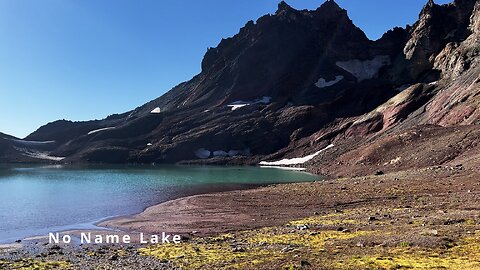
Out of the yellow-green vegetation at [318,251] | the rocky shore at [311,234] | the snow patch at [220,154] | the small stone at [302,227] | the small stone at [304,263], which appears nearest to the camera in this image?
the yellow-green vegetation at [318,251]

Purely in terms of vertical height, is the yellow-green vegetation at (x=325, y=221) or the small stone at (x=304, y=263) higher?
the small stone at (x=304, y=263)

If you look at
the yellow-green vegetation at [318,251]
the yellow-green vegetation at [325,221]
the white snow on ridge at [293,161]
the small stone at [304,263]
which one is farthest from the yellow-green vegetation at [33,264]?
the white snow on ridge at [293,161]

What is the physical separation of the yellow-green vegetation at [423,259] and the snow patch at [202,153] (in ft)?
506

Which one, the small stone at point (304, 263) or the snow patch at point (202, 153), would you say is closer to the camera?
the small stone at point (304, 263)

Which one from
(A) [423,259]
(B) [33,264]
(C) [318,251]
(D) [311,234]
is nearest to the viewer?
(A) [423,259]

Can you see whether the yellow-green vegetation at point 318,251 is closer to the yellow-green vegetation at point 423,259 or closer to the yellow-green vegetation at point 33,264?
the yellow-green vegetation at point 423,259

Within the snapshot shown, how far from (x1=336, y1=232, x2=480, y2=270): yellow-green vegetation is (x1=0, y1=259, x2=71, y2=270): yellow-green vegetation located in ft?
51.1

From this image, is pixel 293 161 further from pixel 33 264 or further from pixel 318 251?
pixel 33 264

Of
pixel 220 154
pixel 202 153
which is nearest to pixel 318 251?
pixel 220 154

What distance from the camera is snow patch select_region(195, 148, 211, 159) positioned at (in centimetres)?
17262

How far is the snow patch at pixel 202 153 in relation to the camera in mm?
172625

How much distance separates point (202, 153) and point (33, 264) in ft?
496

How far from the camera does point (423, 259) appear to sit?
17875mm

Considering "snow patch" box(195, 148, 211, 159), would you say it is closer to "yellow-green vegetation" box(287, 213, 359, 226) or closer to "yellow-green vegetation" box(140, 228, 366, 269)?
"yellow-green vegetation" box(287, 213, 359, 226)
